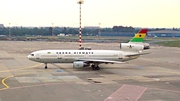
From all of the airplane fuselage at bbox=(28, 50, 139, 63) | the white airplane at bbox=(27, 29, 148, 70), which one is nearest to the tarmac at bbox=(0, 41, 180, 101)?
the white airplane at bbox=(27, 29, 148, 70)

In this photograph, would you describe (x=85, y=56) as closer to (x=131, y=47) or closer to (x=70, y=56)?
(x=70, y=56)

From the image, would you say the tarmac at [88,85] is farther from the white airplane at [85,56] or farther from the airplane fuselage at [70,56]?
the airplane fuselage at [70,56]

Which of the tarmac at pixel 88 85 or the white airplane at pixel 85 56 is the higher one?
the white airplane at pixel 85 56

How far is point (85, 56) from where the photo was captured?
56781mm

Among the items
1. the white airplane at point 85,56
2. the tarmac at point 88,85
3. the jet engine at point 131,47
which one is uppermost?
the jet engine at point 131,47

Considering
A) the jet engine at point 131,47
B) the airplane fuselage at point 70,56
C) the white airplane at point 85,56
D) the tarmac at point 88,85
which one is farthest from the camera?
the jet engine at point 131,47

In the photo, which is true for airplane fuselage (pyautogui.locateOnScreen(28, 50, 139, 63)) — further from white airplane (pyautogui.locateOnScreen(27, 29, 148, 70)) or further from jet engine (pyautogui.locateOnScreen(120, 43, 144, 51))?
jet engine (pyautogui.locateOnScreen(120, 43, 144, 51))

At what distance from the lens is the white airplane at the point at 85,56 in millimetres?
55578

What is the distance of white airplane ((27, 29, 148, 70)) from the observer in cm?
5558

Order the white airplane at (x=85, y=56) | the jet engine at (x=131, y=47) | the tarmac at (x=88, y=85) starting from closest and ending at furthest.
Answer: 1. the tarmac at (x=88, y=85)
2. the white airplane at (x=85, y=56)
3. the jet engine at (x=131, y=47)

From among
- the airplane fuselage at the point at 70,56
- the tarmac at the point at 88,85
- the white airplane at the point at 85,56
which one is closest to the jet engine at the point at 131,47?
the white airplane at the point at 85,56

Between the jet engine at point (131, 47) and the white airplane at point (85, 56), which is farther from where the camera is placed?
the jet engine at point (131, 47)

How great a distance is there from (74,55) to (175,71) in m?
18.6

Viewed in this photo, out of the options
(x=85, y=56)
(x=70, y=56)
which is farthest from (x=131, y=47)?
(x=70, y=56)
